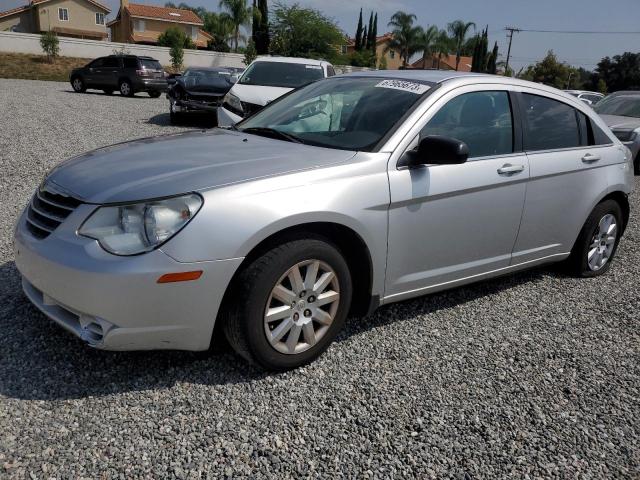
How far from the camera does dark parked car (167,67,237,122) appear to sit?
536 inches

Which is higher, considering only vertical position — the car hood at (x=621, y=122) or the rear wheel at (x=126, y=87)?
the car hood at (x=621, y=122)

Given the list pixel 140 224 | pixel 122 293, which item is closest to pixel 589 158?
pixel 140 224

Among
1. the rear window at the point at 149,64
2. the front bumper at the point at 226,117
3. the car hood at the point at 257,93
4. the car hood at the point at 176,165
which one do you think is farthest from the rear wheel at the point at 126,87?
the car hood at the point at 176,165

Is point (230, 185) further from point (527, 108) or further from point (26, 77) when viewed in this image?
point (26, 77)

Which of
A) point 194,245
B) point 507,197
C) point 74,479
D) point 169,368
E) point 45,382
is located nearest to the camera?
point 74,479

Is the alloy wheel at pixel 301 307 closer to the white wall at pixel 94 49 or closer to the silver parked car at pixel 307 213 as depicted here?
the silver parked car at pixel 307 213

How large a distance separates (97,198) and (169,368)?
3.13 feet

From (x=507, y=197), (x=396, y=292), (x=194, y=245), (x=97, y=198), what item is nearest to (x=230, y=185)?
(x=194, y=245)

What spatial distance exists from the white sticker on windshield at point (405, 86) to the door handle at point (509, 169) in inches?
28.1

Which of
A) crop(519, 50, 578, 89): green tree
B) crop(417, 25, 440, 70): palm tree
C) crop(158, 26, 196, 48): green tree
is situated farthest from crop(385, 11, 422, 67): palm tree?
crop(158, 26, 196, 48): green tree

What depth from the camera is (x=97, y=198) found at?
108 inches

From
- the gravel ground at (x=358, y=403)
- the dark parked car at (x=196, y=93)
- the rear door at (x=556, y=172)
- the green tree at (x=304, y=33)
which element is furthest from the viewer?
the green tree at (x=304, y=33)

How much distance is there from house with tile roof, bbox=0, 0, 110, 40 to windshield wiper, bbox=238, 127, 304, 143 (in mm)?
68063

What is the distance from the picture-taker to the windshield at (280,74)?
35.9 ft
